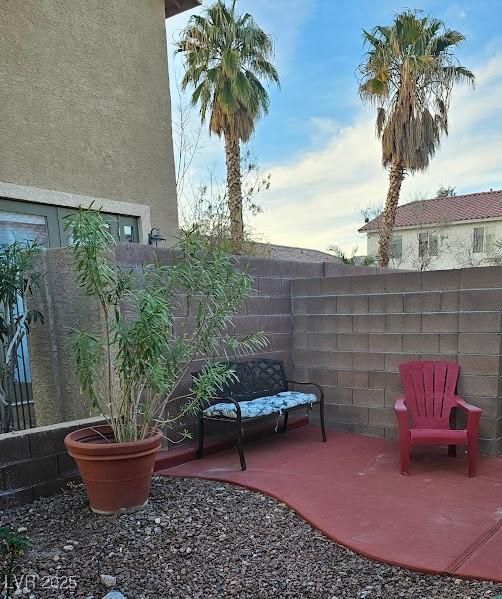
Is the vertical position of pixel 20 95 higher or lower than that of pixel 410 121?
lower

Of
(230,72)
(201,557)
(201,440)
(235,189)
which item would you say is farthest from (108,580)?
(230,72)

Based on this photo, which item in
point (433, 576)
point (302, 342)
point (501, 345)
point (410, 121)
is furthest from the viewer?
point (410, 121)

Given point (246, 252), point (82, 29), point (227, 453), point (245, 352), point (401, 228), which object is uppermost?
point (82, 29)

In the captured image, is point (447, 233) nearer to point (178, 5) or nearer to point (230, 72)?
point (230, 72)

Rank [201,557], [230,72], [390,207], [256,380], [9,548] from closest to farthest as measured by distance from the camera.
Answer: [9,548] < [201,557] < [256,380] < [230,72] < [390,207]

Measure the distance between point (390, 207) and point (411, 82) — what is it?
10.6 feet

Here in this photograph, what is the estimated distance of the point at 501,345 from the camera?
12.2ft

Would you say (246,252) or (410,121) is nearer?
(246,252)

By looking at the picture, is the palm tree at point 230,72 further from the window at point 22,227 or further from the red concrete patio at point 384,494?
the red concrete patio at point 384,494

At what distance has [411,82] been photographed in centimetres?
1135

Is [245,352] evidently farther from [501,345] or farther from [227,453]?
[501,345]

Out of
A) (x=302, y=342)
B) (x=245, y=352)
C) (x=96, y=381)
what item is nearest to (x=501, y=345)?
(x=302, y=342)

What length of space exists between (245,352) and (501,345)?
2238 mm

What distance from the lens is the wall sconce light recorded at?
659 cm
